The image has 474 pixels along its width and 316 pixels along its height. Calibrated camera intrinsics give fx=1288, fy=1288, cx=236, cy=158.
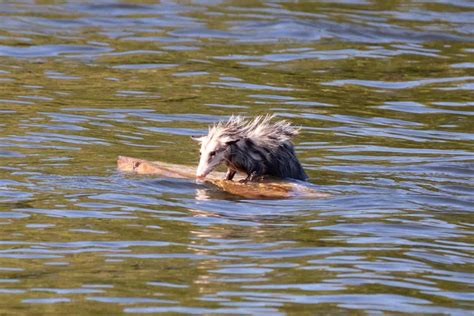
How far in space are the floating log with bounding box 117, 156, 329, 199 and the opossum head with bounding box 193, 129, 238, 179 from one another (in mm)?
172

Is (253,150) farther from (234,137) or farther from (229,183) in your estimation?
(229,183)

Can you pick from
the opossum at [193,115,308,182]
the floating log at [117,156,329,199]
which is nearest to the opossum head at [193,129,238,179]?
the opossum at [193,115,308,182]

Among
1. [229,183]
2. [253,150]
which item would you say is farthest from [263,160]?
[229,183]

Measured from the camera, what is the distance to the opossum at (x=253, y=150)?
12.8 m

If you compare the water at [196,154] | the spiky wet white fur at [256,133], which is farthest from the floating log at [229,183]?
the spiky wet white fur at [256,133]

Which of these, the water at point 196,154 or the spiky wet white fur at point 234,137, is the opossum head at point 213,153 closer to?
the spiky wet white fur at point 234,137

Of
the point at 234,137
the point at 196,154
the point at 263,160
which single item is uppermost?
the point at 234,137

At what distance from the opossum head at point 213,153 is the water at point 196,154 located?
190mm

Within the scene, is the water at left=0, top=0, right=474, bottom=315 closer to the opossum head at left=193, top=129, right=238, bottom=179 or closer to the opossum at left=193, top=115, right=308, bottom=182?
the opossum head at left=193, top=129, right=238, bottom=179

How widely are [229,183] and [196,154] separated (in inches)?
81.6

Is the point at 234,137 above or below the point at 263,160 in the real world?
above

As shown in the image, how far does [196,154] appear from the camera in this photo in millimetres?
14711

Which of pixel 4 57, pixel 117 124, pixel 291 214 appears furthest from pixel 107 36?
pixel 291 214

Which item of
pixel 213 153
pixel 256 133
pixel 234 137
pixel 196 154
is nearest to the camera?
pixel 213 153
